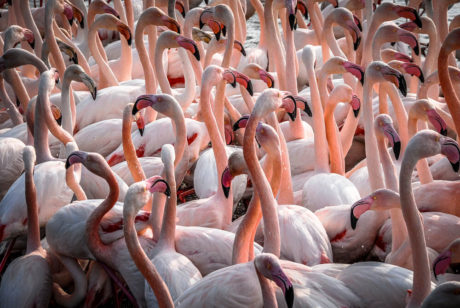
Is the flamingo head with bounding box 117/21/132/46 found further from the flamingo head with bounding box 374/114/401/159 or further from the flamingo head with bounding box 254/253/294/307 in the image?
the flamingo head with bounding box 254/253/294/307

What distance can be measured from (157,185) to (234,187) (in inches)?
48.7

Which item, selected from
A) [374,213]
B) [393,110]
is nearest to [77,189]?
[374,213]

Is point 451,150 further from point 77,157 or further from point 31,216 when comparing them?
point 31,216

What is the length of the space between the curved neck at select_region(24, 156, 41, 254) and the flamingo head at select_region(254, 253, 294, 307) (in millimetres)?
1602

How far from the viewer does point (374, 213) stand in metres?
3.97

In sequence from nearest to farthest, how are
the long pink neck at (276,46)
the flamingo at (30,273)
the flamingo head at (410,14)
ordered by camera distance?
the flamingo at (30,273)
the flamingo head at (410,14)
the long pink neck at (276,46)

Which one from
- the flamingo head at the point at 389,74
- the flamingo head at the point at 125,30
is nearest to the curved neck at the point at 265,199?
the flamingo head at the point at 389,74

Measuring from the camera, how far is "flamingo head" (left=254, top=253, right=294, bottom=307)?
8.87 feet

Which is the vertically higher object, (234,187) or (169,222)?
(169,222)

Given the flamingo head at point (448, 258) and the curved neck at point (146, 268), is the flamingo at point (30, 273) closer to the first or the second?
the curved neck at point (146, 268)

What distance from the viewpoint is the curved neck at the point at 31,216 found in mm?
3891

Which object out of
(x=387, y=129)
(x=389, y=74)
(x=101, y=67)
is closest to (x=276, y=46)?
(x=101, y=67)

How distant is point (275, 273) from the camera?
2.75m

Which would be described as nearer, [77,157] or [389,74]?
[77,157]
